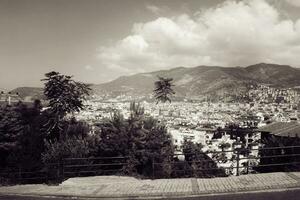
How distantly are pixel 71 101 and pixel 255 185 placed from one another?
2703cm

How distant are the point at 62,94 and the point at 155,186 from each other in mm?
25400

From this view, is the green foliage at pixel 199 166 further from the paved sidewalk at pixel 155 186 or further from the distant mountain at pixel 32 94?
the distant mountain at pixel 32 94

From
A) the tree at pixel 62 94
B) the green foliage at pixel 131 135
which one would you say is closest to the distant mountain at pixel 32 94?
the tree at pixel 62 94

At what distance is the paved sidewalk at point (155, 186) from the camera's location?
1035 cm

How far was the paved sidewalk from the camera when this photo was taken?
408 inches

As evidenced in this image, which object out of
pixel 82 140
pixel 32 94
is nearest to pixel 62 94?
pixel 82 140

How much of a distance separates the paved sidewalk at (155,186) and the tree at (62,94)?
21700 millimetres

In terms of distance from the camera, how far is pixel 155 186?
448 inches

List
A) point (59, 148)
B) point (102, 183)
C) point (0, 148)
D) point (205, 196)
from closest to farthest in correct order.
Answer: point (205, 196)
point (102, 183)
point (59, 148)
point (0, 148)

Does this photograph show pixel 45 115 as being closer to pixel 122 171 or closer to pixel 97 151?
pixel 97 151

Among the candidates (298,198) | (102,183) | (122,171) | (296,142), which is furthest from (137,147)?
(298,198)

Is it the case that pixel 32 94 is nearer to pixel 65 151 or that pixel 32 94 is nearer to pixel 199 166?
pixel 199 166

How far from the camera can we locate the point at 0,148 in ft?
86.8

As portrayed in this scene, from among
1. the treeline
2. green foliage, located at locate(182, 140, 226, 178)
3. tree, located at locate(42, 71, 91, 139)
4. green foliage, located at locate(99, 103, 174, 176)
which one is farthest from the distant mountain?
green foliage, located at locate(182, 140, 226, 178)
